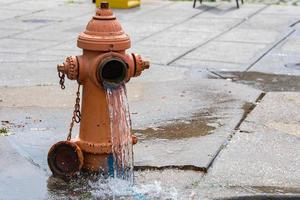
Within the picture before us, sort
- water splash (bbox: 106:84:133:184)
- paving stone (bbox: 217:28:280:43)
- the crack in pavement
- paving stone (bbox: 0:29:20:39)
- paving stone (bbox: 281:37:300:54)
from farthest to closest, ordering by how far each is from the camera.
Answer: paving stone (bbox: 0:29:20:39) < paving stone (bbox: 217:28:280:43) < paving stone (bbox: 281:37:300:54) < the crack in pavement < water splash (bbox: 106:84:133:184)

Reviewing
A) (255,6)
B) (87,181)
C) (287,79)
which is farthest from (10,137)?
(255,6)

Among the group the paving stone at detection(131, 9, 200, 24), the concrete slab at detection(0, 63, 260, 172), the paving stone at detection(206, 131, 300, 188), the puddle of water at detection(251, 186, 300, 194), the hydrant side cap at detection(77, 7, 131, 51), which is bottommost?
the paving stone at detection(131, 9, 200, 24)

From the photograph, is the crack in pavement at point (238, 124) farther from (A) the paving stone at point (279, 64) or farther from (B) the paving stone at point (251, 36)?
(B) the paving stone at point (251, 36)

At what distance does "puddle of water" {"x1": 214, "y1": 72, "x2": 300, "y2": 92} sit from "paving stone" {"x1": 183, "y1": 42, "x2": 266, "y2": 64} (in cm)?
93

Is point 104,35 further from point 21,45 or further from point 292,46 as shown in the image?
point 292,46

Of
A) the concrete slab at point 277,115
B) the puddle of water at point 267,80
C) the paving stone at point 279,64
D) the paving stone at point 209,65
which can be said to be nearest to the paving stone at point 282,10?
the paving stone at point 279,64

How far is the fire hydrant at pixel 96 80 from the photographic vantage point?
5031 mm

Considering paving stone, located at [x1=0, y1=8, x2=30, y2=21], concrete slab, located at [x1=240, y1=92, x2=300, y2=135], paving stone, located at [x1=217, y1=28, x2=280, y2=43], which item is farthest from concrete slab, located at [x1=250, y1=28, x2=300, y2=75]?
paving stone, located at [x1=0, y1=8, x2=30, y2=21]

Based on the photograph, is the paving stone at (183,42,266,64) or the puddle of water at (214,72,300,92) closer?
the puddle of water at (214,72,300,92)

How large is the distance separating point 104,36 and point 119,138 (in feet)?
2.62

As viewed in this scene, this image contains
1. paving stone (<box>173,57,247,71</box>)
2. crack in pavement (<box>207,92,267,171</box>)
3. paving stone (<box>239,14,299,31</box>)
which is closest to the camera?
crack in pavement (<box>207,92,267,171</box>)

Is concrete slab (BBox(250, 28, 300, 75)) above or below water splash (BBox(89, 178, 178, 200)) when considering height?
below

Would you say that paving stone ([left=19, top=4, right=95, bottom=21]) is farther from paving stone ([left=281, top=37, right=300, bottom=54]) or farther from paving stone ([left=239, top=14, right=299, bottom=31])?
paving stone ([left=281, top=37, right=300, bottom=54])

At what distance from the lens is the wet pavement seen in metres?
5.04
